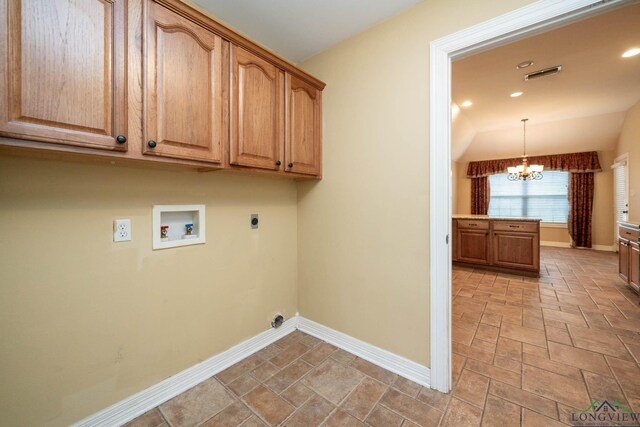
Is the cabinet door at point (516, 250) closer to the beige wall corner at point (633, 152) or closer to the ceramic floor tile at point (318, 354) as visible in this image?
the beige wall corner at point (633, 152)

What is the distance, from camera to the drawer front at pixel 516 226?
3.95 metres

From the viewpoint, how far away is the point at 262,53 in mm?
1714

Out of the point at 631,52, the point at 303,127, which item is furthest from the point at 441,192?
the point at 631,52

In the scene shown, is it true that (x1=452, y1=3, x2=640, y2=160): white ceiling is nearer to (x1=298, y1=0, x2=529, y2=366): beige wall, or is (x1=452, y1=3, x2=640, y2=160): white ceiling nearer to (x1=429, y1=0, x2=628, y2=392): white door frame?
A: (x1=429, y1=0, x2=628, y2=392): white door frame

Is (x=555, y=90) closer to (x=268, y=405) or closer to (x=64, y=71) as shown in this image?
(x=268, y=405)

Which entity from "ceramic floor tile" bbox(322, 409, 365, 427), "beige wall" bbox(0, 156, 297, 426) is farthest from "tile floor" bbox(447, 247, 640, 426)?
"beige wall" bbox(0, 156, 297, 426)

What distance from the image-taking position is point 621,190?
215 inches

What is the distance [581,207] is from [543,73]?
504 cm

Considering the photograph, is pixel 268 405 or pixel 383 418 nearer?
pixel 383 418

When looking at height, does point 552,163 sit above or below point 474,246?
above

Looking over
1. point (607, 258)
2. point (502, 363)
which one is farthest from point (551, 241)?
point (502, 363)

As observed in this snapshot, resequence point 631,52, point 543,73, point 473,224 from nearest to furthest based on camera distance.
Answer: point 631,52 < point 543,73 < point 473,224

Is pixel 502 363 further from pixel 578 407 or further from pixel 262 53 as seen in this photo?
pixel 262 53

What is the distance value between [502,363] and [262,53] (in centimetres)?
282
